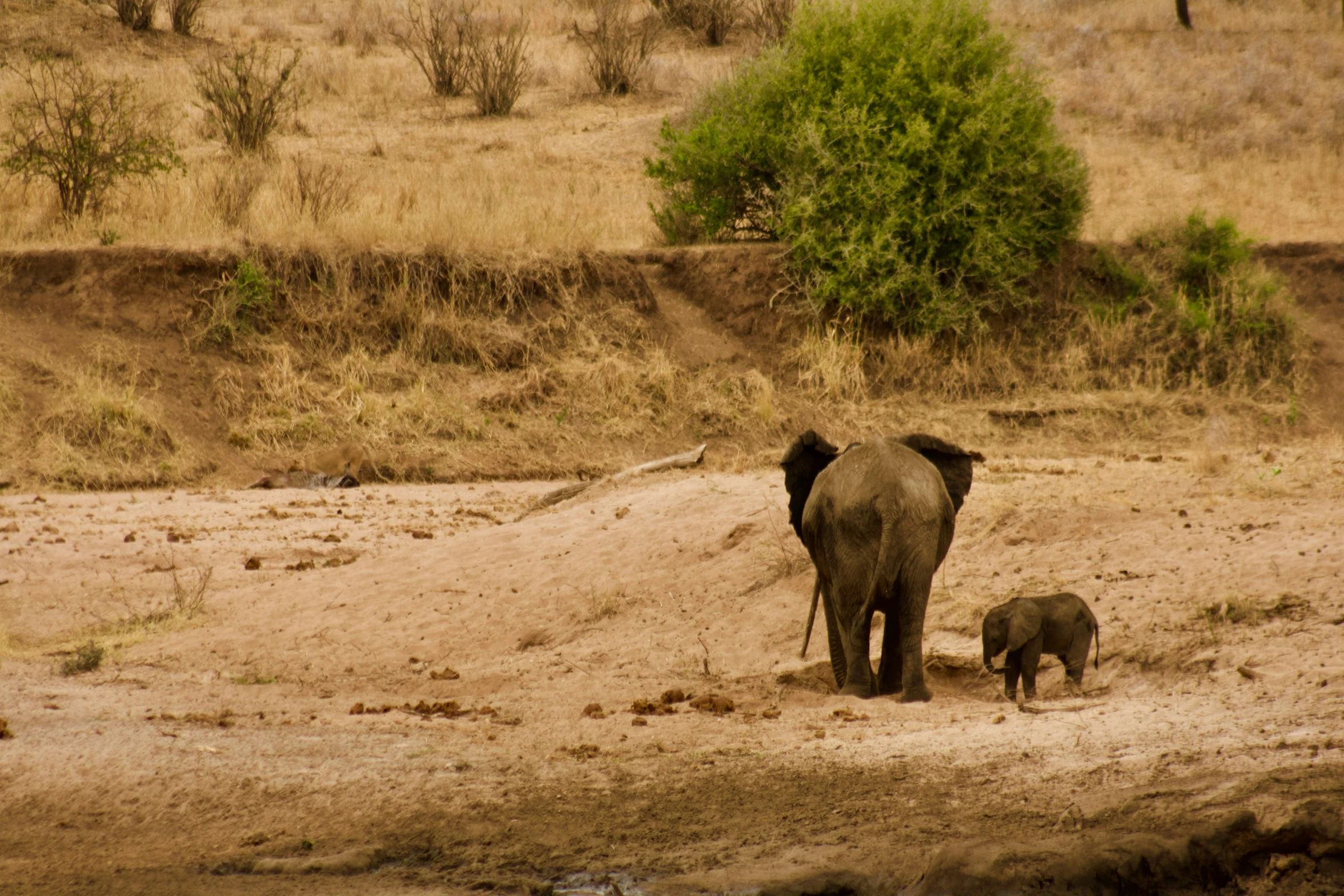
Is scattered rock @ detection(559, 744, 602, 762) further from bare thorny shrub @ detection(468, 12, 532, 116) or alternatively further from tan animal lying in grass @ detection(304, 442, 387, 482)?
bare thorny shrub @ detection(468, 12, 532, 116)

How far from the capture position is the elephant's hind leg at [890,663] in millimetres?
5895

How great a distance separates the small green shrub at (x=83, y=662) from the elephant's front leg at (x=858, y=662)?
14.7ft

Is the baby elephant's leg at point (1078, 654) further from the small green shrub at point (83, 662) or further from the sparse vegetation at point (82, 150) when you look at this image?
the sparse vegetation at point (82, 150)

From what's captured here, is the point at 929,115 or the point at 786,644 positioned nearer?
the point at 786,644

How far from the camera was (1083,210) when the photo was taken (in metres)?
16.5

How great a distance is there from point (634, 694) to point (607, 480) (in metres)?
5.46

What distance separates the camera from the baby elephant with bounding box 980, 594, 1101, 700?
18.7 feet

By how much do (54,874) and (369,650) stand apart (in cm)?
364

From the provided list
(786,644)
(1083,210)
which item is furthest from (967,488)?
(1083,210)

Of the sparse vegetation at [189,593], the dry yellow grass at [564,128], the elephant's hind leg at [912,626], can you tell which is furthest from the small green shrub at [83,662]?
the dry yellow grass at [564,128]

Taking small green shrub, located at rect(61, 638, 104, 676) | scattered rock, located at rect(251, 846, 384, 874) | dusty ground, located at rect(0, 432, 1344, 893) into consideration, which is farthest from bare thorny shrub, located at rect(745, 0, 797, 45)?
scattered rock, located at rect(251, 846, 384, 874)

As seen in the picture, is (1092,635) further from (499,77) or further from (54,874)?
(499,77)

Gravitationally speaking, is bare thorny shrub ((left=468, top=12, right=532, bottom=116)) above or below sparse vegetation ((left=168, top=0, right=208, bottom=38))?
below

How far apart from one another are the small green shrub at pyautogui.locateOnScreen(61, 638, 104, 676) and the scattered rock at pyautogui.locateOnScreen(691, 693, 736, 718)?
3780mm
